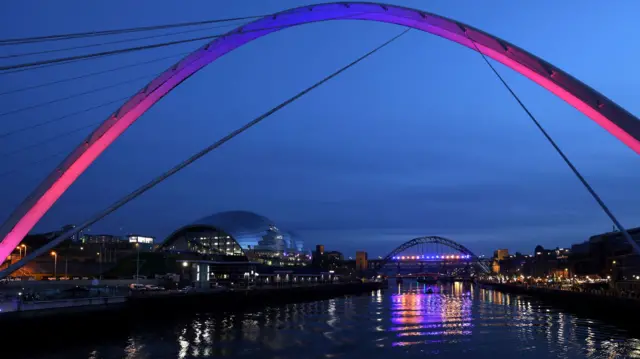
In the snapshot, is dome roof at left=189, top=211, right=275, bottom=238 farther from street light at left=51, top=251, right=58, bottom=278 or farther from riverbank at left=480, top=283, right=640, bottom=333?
riverbank at left=480, top=283, right=640, bottom=333

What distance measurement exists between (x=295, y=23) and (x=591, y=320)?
1812 inches

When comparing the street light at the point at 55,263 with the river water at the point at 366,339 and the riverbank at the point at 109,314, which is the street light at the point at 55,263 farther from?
the river water at the point at 366,339

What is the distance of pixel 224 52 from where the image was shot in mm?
21750

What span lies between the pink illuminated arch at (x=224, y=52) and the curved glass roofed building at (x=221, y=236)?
107m

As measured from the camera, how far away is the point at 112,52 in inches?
697

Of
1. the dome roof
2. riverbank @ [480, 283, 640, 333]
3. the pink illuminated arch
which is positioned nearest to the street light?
the dome roof

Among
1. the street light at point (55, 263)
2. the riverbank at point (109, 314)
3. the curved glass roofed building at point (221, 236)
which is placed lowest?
the riverbank at point (109, 314)

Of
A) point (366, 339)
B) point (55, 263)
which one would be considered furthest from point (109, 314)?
point (55, 263)

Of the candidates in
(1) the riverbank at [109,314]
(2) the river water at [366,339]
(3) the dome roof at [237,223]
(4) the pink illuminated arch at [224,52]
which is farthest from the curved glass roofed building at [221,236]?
(4) the pink illuminated arch at [224,52]

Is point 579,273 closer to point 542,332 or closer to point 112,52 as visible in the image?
point 542,332

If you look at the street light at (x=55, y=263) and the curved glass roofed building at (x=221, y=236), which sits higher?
the curved glass roofed building at (x=221, y=236)

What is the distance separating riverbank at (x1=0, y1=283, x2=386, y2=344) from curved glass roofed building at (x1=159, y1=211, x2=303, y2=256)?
57.9m

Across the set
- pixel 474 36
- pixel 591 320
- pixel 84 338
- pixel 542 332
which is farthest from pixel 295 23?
pixel 591 320

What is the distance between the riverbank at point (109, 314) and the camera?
30670mm
